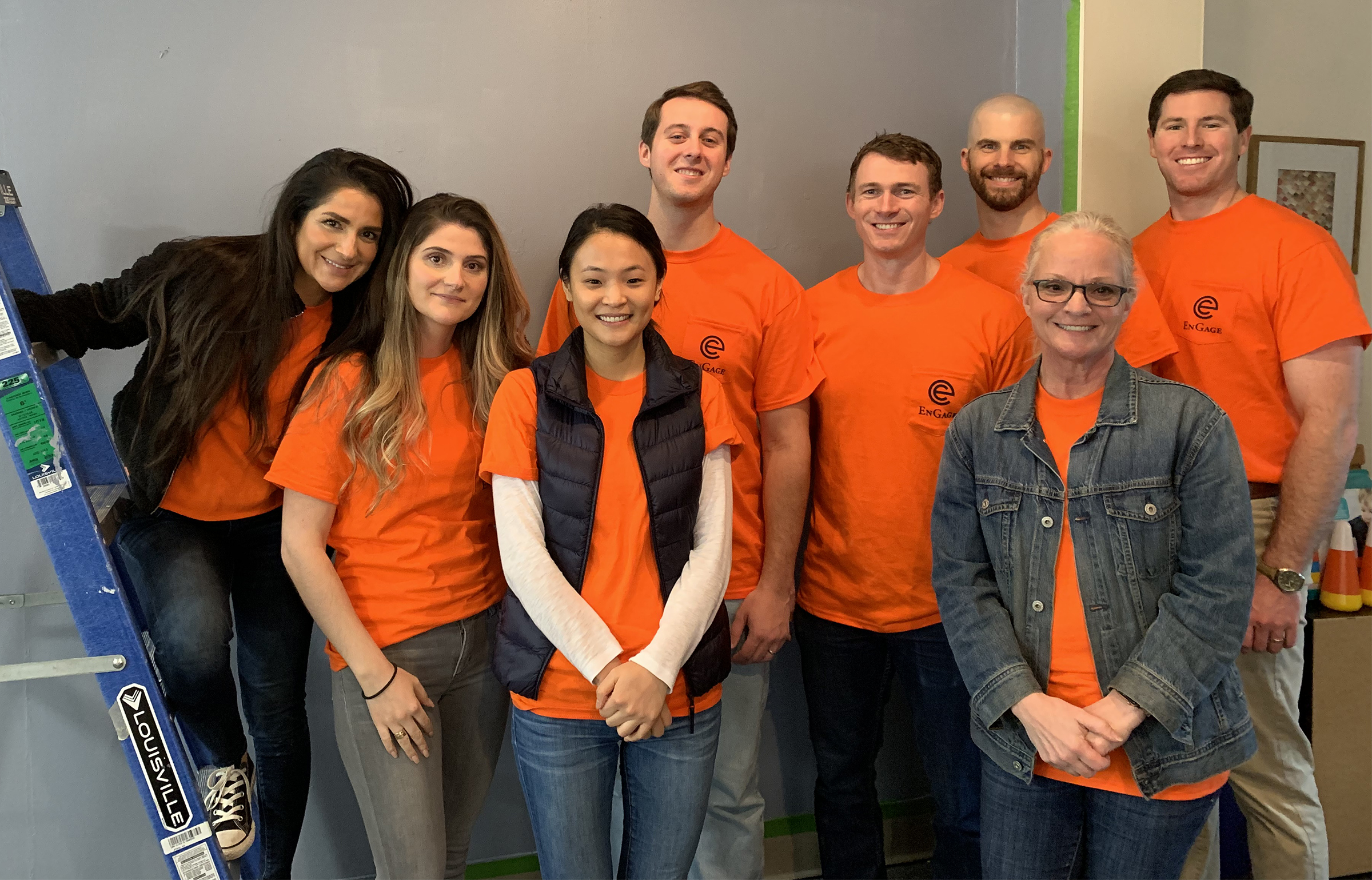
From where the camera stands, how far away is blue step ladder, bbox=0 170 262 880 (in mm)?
1571

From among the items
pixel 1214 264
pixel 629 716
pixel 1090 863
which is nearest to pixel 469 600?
pixel 629 716

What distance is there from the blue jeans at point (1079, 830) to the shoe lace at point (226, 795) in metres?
1.45

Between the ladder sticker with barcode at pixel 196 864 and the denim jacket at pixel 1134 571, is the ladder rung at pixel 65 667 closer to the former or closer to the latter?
the ladder sticker with barcode at pixel 196 864

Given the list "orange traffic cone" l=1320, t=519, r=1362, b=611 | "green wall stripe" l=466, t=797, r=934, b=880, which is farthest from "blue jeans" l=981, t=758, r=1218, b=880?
"orange traffic cone" l=1320, t=519, r=1362, b=611

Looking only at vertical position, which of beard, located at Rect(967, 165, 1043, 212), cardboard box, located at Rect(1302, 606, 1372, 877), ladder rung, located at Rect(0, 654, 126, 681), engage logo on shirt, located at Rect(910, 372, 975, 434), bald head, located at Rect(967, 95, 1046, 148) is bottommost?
cardboard box, located at Rect(1302, 606, 1372, 877)

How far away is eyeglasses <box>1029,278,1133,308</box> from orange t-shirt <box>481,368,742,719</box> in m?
0.75

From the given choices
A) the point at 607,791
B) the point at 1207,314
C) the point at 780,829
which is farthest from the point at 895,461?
the point at 780,829

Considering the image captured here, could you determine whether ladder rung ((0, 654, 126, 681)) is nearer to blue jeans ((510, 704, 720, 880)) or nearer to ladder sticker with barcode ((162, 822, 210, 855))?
ladder sticker with barcode ((162, 822, 210, 855))

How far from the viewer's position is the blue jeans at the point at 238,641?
1.74 metres

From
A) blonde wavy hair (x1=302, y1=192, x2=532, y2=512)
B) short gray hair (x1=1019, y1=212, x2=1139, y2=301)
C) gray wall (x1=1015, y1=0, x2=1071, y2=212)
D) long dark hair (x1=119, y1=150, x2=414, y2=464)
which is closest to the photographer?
short gray hair (x1=1019, y1=212, x2=1139, y2=301)

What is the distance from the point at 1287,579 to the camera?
77.2 inches

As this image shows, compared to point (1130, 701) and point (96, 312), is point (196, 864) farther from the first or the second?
point (1130, 701)

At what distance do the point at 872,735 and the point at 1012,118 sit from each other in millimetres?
1608

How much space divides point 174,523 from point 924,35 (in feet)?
7.75
